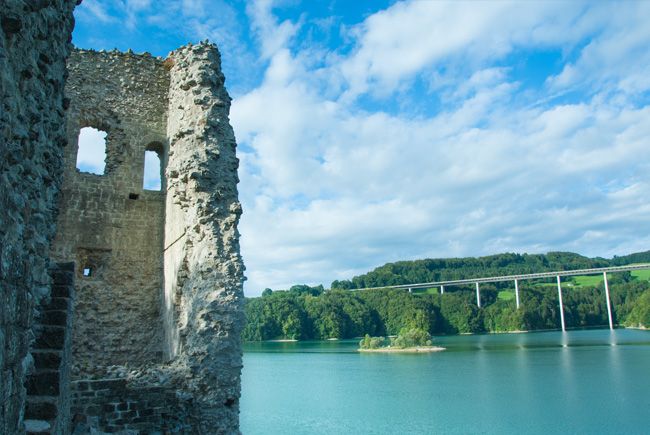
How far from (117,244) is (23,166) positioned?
671cm

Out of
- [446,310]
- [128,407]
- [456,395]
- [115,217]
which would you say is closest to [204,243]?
[128,407]

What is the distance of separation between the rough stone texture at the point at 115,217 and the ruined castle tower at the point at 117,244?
22 mm

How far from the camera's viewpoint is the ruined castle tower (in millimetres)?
2875

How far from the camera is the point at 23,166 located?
292 centimetres

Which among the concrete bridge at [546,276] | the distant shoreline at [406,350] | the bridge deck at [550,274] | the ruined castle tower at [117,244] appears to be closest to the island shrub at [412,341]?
the distant shoreline at [406,350]

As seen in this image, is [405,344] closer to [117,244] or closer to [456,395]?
[456,395]

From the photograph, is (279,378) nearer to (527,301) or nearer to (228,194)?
(228,194)

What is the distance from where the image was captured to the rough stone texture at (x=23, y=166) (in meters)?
2.55

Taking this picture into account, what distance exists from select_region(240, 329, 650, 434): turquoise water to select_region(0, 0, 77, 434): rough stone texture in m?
16.6

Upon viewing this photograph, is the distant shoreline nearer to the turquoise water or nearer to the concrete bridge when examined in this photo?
the turquoise water

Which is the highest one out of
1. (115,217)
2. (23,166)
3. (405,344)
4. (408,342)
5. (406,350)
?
(115,217)

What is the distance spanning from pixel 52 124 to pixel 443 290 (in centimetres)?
8574

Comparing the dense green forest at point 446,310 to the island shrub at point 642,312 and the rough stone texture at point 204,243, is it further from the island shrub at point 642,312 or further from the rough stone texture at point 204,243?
the rough stone texture at point 204,243

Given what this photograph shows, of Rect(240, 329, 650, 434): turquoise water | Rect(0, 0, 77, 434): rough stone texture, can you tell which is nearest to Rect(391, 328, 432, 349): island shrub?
Rect(240, 329, 650, 434): turquoise water
